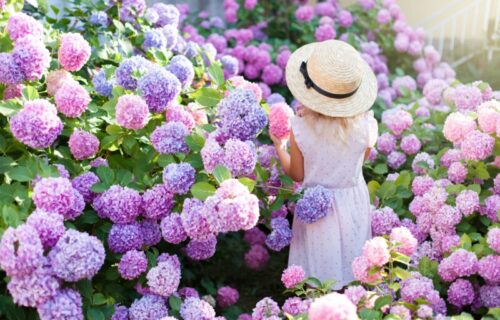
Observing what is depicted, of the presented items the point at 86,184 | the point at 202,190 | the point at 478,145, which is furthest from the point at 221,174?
the point at 478,145

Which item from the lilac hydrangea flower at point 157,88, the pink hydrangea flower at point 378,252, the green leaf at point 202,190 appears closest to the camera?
the pink hydrangea flower at point 378,252

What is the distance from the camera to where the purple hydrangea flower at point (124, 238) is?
2037 millimetres

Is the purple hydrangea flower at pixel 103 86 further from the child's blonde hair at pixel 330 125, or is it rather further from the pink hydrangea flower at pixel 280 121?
the child's blonde hair at pixel 330 125

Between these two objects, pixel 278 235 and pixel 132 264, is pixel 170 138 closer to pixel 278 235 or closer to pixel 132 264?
pixel 132 264

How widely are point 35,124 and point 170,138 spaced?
16.8 inches

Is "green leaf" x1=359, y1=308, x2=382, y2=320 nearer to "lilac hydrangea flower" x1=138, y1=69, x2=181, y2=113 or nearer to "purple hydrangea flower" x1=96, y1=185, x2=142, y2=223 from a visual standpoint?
"purple hydrangea flower" x1=96, y1=185, x2=142, y2=223

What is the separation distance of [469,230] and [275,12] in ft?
9.11

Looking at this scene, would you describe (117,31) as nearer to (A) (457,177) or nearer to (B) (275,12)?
(A) (457,177)

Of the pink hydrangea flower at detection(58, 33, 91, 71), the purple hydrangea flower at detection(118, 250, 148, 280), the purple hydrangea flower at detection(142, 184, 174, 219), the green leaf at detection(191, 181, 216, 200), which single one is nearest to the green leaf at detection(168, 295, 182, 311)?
the purple hydrangea flower at detection(118, 250, 148, 280)

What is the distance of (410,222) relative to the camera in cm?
272

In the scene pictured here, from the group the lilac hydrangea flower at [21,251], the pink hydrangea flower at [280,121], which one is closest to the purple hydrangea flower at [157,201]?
the lilac hydrangea flower at [21,251]

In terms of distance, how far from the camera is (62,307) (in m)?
1.69

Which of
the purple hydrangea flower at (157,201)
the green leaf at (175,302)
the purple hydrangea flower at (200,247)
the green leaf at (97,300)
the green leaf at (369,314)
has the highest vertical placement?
the purple hydrangea flower at (157,201)

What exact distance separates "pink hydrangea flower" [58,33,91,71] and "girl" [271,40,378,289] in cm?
73
